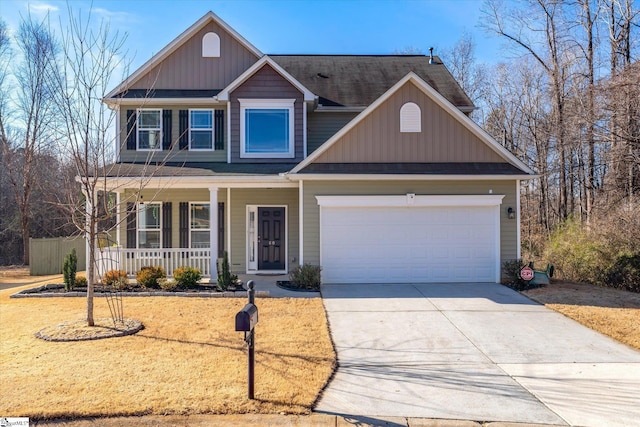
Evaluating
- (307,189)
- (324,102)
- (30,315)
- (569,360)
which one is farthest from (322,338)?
(324,102)

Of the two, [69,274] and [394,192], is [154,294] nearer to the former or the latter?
[69,274]

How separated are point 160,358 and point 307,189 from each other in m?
6.34

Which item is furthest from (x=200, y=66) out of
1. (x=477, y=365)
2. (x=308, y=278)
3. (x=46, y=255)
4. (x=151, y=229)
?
(x=477, y=365)

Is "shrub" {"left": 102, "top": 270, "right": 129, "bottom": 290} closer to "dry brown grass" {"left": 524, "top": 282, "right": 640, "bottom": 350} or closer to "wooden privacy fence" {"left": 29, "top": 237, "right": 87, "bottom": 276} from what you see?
"wooden privacy fence" {"left": 29, "top": 237, "right": 87, "bottom": 276}

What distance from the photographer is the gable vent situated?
1122 centimetres

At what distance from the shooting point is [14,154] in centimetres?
2352

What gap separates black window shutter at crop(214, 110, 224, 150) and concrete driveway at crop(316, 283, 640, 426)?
7.08 metres

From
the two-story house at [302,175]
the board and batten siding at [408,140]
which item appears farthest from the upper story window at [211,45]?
the board and batten siding at [408,140]

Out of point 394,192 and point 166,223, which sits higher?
point 394,192

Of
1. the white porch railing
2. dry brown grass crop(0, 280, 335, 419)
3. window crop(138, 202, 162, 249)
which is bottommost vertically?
dry brown grass crop(0, 280, 335, 419)

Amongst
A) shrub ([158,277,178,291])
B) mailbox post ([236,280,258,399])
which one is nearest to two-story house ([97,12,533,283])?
shrub ([158,277,178,291])

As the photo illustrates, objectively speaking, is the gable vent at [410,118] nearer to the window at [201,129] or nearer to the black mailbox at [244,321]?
the window at [201,129]

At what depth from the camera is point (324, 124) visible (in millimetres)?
14508

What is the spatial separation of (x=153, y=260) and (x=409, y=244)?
284 inches
